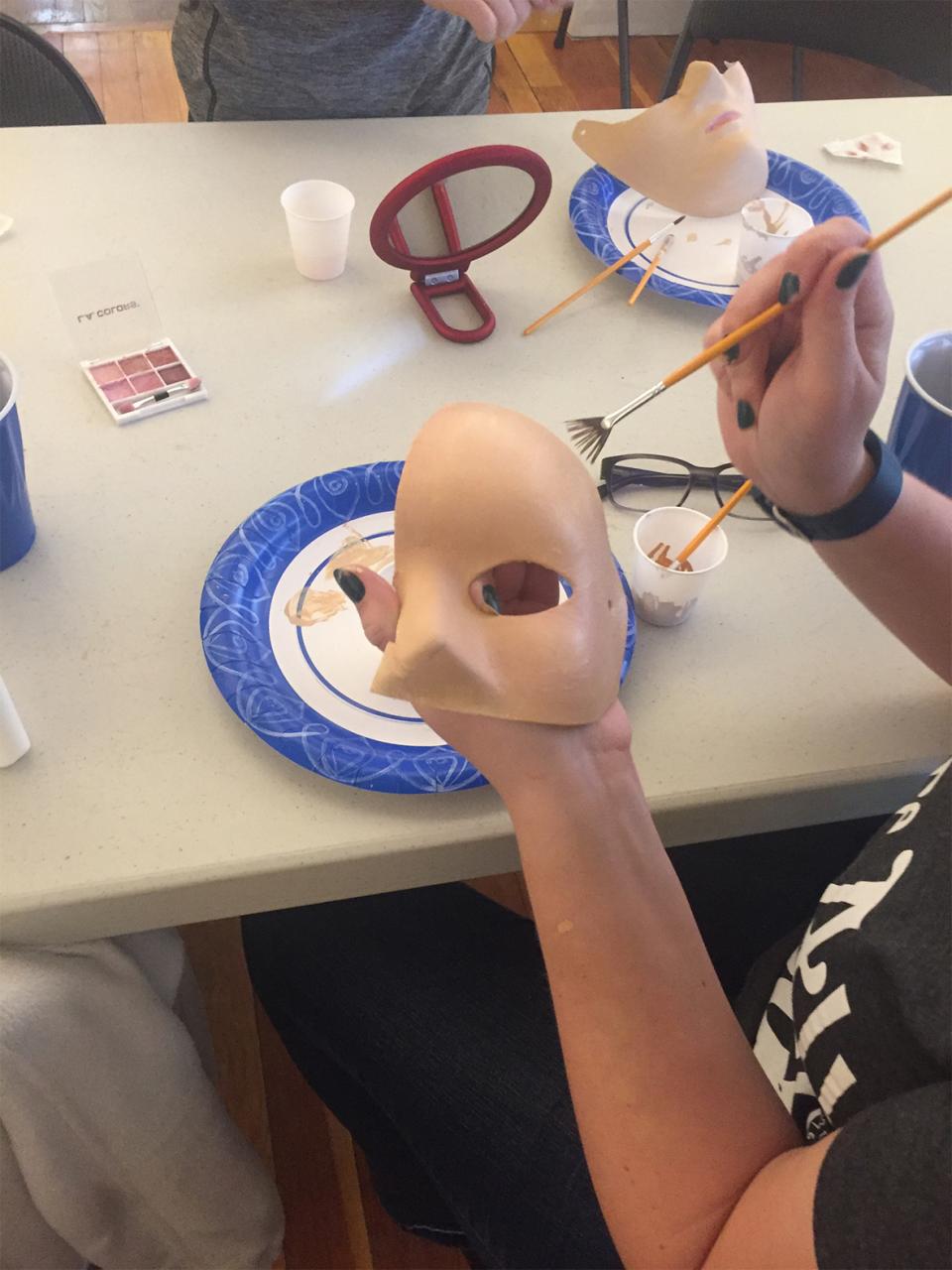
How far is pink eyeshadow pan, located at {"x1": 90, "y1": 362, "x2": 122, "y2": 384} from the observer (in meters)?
0.78

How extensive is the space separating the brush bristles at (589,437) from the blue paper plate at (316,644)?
0.14m

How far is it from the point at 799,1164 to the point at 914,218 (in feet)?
1.52

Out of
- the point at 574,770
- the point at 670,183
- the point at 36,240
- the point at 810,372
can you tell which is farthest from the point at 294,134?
the point at 574,770

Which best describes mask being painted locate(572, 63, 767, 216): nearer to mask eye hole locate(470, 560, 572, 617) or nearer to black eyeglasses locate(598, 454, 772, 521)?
black eyeglasses locate(598, 454, 772, 521)

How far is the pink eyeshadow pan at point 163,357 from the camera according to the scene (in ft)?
2.64

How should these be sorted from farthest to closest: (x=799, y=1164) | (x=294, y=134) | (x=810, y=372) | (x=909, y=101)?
(x=909, y=101)
(x=294, y=134)
(x=810, y=372)
(x=799, y=1164)

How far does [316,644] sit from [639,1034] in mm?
303

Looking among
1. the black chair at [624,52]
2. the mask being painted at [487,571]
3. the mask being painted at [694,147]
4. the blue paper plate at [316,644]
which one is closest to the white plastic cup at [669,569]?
the blue paper plate at [316,644]

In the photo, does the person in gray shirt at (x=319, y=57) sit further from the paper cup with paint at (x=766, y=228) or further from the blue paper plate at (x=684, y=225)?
the paper cup with paint at (x=766, y=228)

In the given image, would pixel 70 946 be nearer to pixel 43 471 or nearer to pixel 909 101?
pixel 43 471

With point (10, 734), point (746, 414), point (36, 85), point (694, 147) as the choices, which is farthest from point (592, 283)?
point (36, 85)

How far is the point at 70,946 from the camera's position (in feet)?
1.84

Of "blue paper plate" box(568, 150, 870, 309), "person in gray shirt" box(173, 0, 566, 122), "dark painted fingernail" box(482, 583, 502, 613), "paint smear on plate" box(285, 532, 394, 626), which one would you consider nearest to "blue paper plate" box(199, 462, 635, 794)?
"paint smear on plate" box(285, 532, 394, 626)

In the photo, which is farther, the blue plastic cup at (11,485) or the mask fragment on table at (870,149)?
the mask fragment on table at (870,149)
